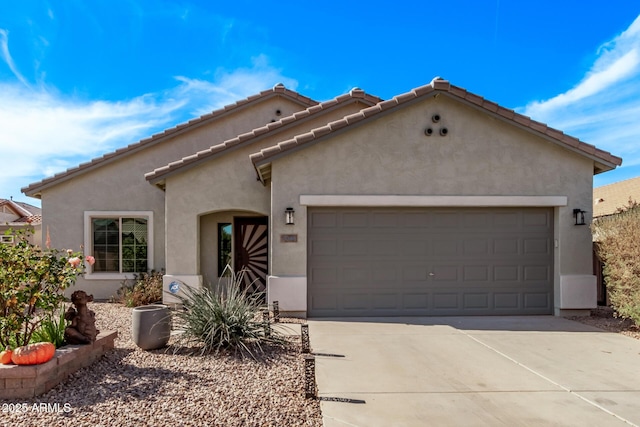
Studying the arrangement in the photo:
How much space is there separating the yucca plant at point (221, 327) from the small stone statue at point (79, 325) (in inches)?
52.8

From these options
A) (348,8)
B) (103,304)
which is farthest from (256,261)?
(348,8)

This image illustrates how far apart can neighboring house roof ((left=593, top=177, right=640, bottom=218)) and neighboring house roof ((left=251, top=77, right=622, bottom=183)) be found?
11.4 metres

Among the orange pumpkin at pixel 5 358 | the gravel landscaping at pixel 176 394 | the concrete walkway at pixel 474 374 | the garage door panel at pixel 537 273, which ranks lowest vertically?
the concrete walkway at pixel 474 374

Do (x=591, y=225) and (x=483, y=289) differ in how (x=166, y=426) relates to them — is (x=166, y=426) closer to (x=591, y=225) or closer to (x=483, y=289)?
(x=483, y=289)

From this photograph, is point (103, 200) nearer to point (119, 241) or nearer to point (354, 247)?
point (119, 241)

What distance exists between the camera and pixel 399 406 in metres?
4.82

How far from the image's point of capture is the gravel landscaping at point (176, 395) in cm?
434

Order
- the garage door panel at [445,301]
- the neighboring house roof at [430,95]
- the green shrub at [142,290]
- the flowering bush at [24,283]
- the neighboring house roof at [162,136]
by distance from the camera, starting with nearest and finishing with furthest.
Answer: the flowering bush at [24,283] < the neighboring house roof at [430,95] < the garage door panel at [445,301] < the green shrub at [142,290] < the neighboring house roof at [162,136]

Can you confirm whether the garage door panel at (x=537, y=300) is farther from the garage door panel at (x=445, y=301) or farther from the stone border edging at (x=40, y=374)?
the stone border edging at (x=40, y=374)

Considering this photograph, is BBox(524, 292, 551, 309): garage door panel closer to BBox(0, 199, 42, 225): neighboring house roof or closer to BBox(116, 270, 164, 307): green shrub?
BBox(116, 270, 164, 307): green shrub

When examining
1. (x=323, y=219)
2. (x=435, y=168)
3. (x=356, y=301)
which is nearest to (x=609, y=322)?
(x=435, y=168)

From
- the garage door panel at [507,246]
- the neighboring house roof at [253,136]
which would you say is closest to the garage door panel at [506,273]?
the garage door panel at [507,246]

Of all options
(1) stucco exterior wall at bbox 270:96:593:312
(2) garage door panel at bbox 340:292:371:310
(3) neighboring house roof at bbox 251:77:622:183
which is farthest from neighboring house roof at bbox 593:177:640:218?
(2) garage door panel at bbox 340:292:371:310

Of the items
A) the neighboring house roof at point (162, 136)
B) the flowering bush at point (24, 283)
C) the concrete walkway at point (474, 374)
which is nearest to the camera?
the concrete walkway at point (474, 374)
